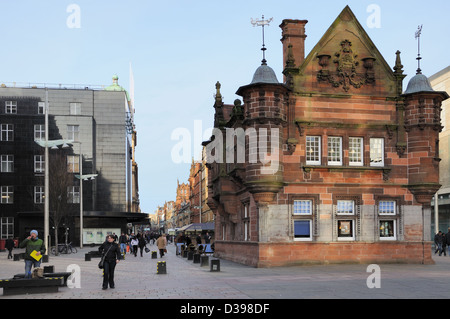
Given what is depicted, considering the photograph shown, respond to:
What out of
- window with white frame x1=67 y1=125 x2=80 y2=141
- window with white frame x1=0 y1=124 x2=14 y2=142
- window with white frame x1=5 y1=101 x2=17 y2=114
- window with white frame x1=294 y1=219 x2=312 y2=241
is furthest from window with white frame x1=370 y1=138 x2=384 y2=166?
window with white frame x1=5 y1=101 x2=17 y2=114

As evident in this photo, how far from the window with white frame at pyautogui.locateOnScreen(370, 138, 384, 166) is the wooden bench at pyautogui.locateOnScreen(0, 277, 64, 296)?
18663mm

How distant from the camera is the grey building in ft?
255

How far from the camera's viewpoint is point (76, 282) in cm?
2152

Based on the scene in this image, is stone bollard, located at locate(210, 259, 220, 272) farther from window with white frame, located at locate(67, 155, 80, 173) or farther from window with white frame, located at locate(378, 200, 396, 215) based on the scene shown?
window with white frame, located at locate(67, 155, 80, 173)

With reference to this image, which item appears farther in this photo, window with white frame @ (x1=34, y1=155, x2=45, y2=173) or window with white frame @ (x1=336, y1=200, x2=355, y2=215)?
window with white frame @ (x1=34, y1=155, x2=45, y2=173)

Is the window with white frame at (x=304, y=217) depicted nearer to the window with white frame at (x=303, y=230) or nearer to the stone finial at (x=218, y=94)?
the window with white frame at (x=303, y=230)

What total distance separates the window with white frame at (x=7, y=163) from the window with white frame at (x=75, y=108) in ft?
36.4

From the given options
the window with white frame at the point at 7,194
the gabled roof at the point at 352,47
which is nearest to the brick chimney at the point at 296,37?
the gabled roof at the point at 352,47

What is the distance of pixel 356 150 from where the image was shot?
31.0 meters

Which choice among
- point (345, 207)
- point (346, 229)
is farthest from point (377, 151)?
point (346, 229)

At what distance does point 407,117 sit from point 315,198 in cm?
688

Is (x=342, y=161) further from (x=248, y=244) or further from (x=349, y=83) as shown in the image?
(x=248, y=244)

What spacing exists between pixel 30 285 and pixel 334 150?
18028 millimetres
